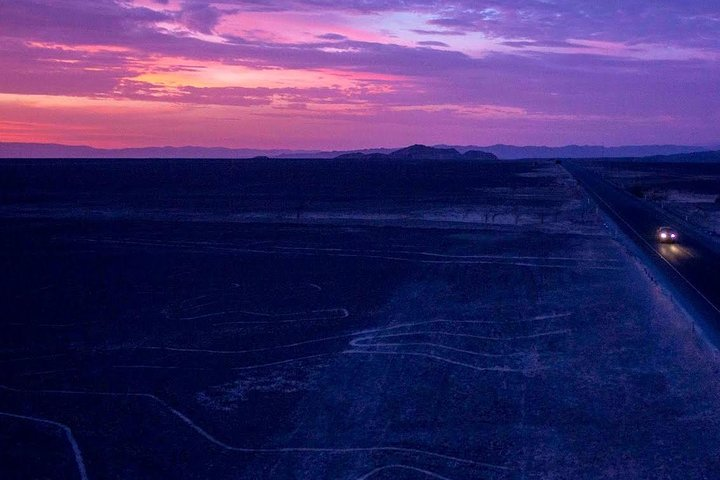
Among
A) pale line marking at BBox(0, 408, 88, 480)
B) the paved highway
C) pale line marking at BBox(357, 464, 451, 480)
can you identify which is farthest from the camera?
the paved highway

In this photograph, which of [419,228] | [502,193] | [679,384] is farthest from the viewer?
[502,193]

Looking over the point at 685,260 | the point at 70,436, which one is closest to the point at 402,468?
the point at 70,436

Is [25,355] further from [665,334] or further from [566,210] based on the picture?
[566,210]

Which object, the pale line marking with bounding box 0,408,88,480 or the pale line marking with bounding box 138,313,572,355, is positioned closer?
the pale line marking with bounding box 0,408,88,480

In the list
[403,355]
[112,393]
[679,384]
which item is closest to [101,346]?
[112,393]

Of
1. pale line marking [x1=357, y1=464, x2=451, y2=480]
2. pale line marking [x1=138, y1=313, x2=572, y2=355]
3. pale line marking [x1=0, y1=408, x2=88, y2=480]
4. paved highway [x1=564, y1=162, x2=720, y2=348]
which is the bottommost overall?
pale line marking [x1=0, y1=408, x2=88, y2=480]

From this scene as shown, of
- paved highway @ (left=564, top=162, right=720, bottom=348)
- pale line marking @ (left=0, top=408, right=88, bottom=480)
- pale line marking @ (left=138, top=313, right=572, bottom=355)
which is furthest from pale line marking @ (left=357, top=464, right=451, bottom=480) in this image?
paved highway @ (left=564, top=162, right=720, bottom=348)

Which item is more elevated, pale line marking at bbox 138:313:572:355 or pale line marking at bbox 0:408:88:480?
pale line marking at bbox 138:313:572:355

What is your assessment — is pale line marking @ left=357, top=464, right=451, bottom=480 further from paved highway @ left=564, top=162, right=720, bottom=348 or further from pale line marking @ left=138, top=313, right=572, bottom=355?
paved highway @ left=564, top=162, right=720, bottom=348

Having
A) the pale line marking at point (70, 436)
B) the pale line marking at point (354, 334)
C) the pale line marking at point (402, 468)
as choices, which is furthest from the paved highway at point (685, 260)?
the pale line marking at point (70, 436)
